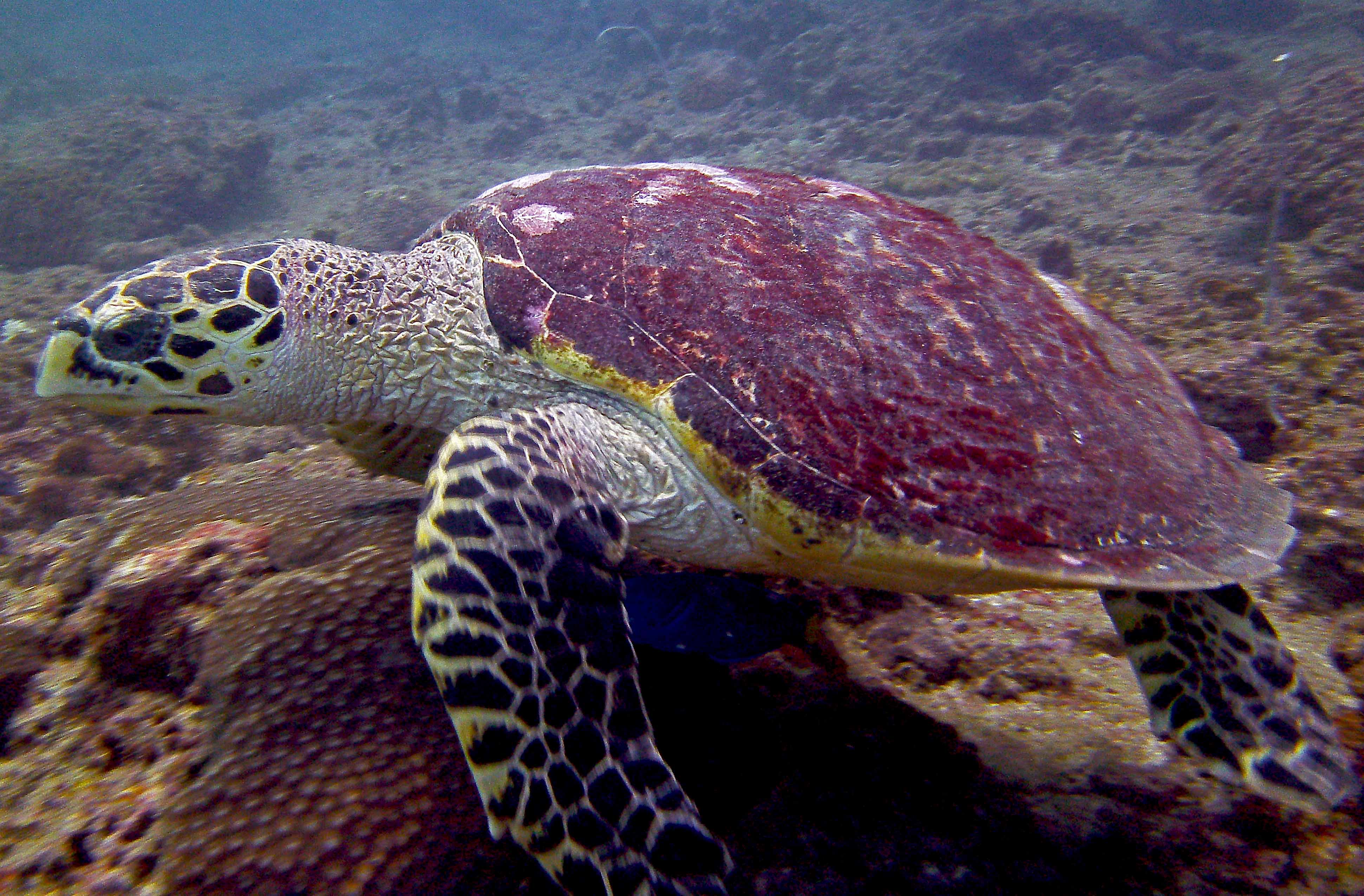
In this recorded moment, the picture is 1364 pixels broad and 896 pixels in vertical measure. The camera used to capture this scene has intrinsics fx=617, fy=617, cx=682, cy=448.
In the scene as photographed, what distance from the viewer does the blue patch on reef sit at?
1.66m

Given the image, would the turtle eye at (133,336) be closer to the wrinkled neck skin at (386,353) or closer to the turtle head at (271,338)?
the turtle head at (271,338)

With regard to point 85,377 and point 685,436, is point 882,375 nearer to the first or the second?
point 685,436

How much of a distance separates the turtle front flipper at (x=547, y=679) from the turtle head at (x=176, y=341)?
3.07 ft

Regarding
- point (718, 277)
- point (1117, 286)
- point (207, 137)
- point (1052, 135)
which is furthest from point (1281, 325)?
point (207, 137)

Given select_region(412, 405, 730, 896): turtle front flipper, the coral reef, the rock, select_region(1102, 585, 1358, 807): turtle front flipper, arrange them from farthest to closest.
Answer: the rock
the coral reef
select_region(1102, 585, 1358, 807): turtle front flipper
select_region(412, 405, 730, 896): turtle front flipper

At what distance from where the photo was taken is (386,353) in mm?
2041

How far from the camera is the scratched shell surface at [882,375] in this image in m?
1.61

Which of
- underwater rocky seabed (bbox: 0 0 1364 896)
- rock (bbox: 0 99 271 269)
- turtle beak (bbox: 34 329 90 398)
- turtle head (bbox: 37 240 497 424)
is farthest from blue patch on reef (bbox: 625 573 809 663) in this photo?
rock (bbox: 0 99 271 269)

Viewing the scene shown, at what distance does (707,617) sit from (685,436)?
497mm

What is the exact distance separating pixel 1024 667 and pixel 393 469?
96.3 inches

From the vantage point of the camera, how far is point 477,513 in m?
1.42

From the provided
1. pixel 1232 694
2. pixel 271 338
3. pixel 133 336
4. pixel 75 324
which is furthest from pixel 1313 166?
pixel 75 324

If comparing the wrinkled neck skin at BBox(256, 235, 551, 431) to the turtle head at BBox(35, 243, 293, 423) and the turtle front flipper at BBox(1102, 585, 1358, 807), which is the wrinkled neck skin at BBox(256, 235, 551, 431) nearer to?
the turtle head at BBox(35, 243, 293, 423)

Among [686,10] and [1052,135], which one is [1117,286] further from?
[686,10]
